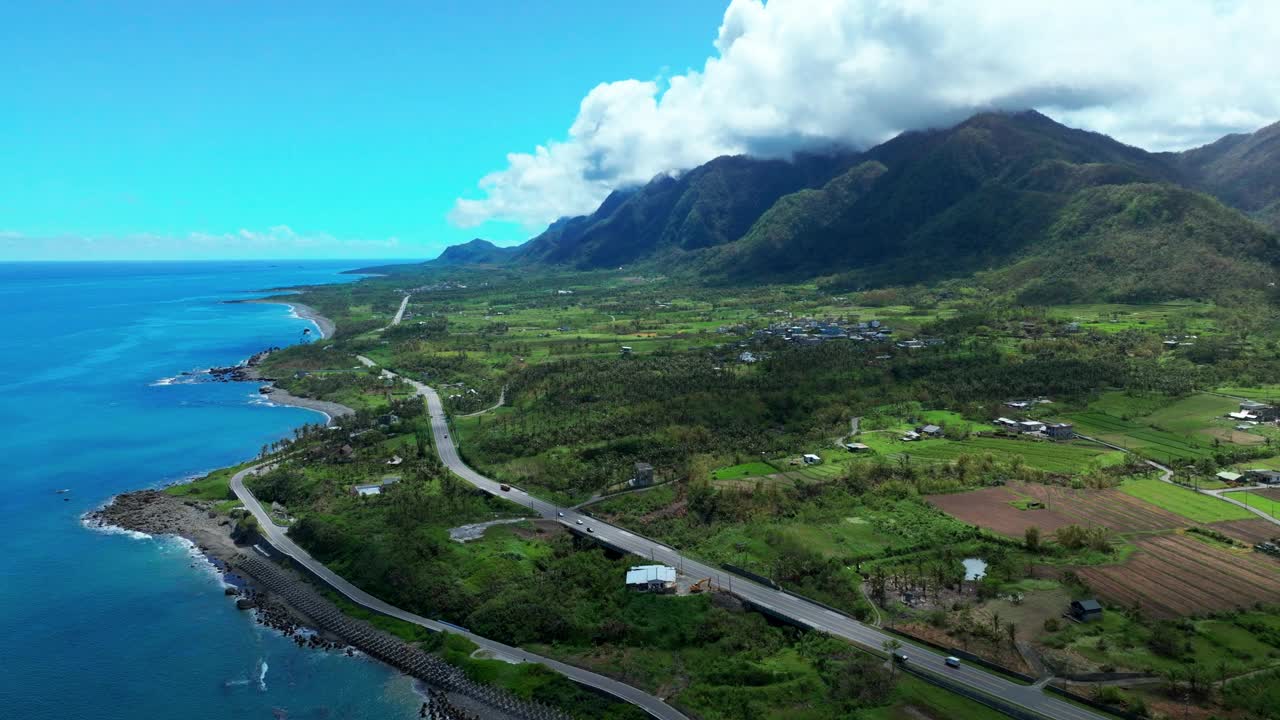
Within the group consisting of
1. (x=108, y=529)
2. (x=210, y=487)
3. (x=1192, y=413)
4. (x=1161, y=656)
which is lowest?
(x=108, y=529)

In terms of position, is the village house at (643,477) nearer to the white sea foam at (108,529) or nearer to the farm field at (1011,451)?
the farm field at (1011,451)

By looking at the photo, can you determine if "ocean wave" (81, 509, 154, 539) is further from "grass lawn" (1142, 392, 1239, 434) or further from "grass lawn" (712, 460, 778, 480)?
"grass lawn" (1142, 392, 1239, 434)

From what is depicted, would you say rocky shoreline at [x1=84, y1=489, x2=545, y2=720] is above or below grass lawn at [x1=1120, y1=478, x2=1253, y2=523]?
below

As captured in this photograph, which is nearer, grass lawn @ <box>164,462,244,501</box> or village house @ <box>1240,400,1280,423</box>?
grass lawn @ <box>164,462,244,501</box>

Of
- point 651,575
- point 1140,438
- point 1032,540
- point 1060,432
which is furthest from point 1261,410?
point 651,575

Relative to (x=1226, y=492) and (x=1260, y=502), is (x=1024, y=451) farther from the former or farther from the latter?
(x=1260, y=502)

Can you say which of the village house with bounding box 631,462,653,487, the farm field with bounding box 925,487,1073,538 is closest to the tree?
the farm field with bounding box 925,487,1073,538

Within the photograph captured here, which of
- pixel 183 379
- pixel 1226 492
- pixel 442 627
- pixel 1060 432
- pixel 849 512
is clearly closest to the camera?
pixel 442 627

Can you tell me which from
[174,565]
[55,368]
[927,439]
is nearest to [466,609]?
[174,565]
